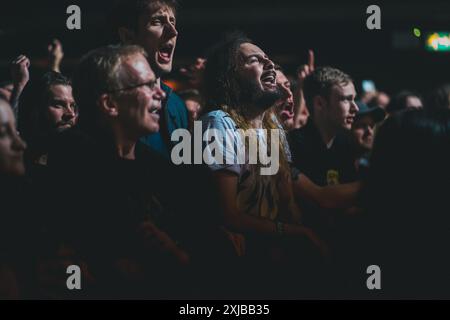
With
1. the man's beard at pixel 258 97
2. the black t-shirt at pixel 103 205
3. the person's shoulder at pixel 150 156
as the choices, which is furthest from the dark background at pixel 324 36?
the black t-shirt at pixel 103 205

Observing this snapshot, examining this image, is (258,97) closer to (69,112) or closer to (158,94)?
(158,94)

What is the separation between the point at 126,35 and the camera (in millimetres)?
3422

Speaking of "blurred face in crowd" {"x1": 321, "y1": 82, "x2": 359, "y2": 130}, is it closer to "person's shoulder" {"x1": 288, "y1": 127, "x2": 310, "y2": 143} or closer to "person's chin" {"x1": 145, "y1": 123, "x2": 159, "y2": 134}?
"person's shoulder" {"x1": 288, "y1": 127, "x2": 310, "y2": 143}

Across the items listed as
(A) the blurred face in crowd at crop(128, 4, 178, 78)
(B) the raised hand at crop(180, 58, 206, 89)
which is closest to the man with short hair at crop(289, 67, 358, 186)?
(B) the raised hand at crop(180, 58, 206, 89)

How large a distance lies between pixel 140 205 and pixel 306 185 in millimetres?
804

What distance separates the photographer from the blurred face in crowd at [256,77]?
327cm

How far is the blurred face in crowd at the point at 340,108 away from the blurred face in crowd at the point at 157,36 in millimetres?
1048

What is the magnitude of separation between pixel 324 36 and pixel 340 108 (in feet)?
16.7

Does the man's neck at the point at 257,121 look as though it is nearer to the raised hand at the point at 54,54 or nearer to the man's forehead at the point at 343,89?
the man's forehead at the point at 343,89

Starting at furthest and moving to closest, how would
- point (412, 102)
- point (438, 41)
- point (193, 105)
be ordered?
point (438, 41) < point (412, 102) < point (193, 105)

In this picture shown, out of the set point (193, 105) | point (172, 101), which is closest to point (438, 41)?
point (193, 105)

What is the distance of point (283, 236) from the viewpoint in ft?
10.1

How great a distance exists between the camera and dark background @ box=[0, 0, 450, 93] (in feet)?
26.5
